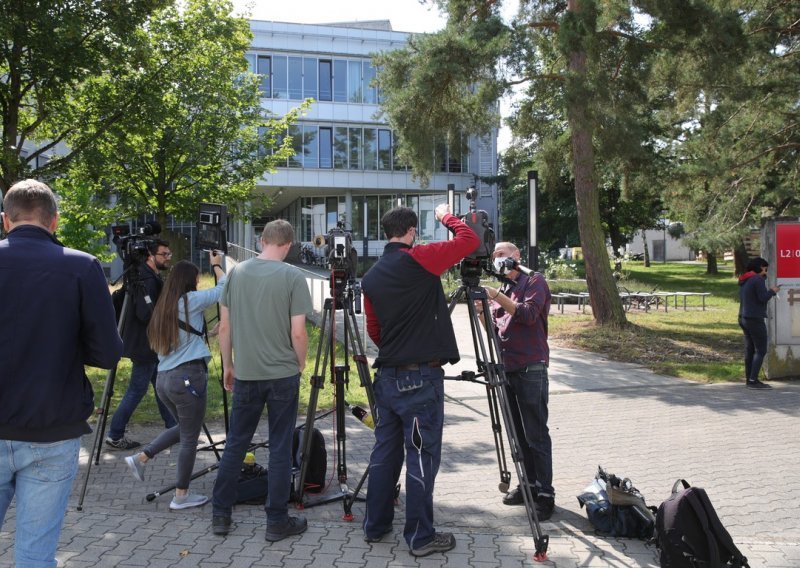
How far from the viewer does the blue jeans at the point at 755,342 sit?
9.81 m

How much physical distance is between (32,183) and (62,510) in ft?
4.42

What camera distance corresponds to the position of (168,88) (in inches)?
511

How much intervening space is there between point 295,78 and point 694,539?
122 feet

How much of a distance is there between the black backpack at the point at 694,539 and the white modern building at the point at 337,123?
33.3 meters

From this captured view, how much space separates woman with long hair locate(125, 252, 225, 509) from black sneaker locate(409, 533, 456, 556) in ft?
5.89

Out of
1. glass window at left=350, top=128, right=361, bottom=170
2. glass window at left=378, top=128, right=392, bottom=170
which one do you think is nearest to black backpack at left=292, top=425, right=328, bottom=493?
glass window at left=350, top=128, right=361, bottom=170

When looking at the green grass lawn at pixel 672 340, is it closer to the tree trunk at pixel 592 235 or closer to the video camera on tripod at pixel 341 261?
the tree trunk at pixel 592 235

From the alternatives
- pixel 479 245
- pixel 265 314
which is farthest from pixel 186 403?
pixel 479 245

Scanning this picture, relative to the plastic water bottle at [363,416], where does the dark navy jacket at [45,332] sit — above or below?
above

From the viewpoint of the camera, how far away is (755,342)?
9.87 metres

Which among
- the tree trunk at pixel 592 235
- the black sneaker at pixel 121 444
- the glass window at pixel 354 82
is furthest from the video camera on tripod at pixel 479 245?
the glass window at pixel 354 82

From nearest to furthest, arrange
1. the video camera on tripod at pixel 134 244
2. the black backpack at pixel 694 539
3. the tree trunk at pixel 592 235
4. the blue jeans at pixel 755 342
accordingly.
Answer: the black backpack at pixel 694 539 → the video camera on tripod at pixel 134 244 → the blue jeans at pixel 755 342 → the tree trunk at pixel 592 235

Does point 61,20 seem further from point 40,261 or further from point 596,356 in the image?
point 596,356

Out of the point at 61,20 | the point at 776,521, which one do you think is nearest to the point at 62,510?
the point at 776,521
